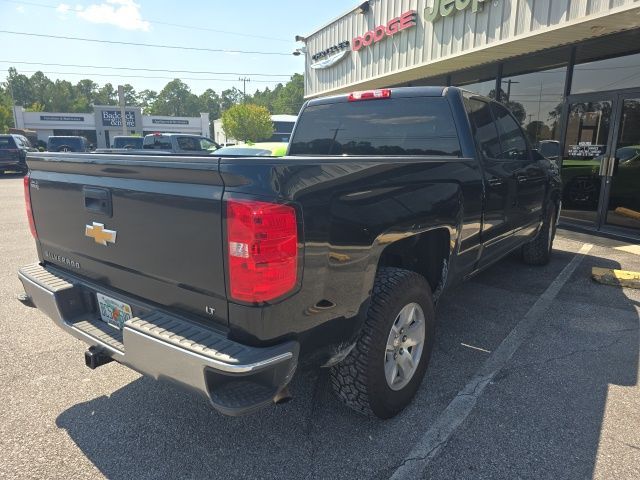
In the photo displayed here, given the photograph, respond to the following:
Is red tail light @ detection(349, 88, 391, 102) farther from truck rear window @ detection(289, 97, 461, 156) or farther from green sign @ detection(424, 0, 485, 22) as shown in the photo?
green sign @ detection(424, 0, 485, 22)

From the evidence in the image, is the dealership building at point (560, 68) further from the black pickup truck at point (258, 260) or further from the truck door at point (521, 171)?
the black pickup truck at point (258, 260)

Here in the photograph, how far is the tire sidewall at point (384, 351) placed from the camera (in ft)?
7.77

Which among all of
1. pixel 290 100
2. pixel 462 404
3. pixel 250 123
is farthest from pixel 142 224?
pixel 290 100

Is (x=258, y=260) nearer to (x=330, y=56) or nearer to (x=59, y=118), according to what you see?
(x=330, y=56)

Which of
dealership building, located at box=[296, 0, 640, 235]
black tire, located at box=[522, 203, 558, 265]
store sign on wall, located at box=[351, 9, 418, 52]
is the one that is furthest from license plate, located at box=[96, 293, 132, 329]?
store sign on wall, located at box=[351, 9, 418, 52]

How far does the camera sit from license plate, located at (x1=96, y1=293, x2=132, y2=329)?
2347mm

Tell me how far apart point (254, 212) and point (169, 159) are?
55cm

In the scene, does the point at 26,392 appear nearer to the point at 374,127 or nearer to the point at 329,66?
the point at 374,127

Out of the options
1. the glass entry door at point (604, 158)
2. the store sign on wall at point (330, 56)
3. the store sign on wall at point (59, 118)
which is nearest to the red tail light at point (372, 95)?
the glass entry door at point (604, 158)

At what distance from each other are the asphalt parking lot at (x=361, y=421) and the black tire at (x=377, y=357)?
168mm

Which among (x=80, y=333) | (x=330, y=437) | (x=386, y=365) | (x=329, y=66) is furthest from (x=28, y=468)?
(x=329, y=66)

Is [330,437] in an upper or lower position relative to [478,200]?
lower

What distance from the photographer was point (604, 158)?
26.1 feet

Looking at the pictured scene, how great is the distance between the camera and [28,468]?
7.26 feet
